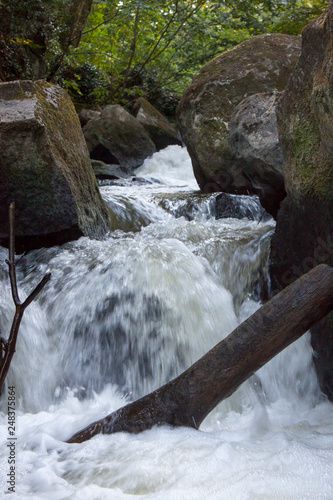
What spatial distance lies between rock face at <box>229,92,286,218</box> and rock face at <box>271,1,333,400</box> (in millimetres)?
1200

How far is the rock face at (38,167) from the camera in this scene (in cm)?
365

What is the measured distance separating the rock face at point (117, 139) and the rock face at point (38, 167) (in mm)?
5738

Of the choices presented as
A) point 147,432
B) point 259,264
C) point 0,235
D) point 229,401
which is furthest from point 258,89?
point 147,432

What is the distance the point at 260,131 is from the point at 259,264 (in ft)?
5.11

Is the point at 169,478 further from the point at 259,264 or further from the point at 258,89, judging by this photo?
the point at 258,89

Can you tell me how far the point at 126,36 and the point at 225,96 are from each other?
671cm

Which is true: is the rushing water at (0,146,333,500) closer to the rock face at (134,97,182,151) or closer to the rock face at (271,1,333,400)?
the rock face at (271,1,333,400)

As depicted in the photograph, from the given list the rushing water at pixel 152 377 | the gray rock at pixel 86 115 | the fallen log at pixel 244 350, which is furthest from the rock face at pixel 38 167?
the gray rock at pixel 86 115

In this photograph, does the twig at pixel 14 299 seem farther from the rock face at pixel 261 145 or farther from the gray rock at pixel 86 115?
the gray rock at pixel 86 115

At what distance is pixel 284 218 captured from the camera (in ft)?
9.73

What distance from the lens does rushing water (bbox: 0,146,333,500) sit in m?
1.57

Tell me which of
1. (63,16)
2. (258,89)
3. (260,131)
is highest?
(63,16)

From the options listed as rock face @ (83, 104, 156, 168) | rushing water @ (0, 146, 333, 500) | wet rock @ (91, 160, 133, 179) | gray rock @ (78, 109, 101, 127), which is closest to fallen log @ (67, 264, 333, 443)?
rushing water @ (0, 146, 333, 500)

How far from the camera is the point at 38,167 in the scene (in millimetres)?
3705
